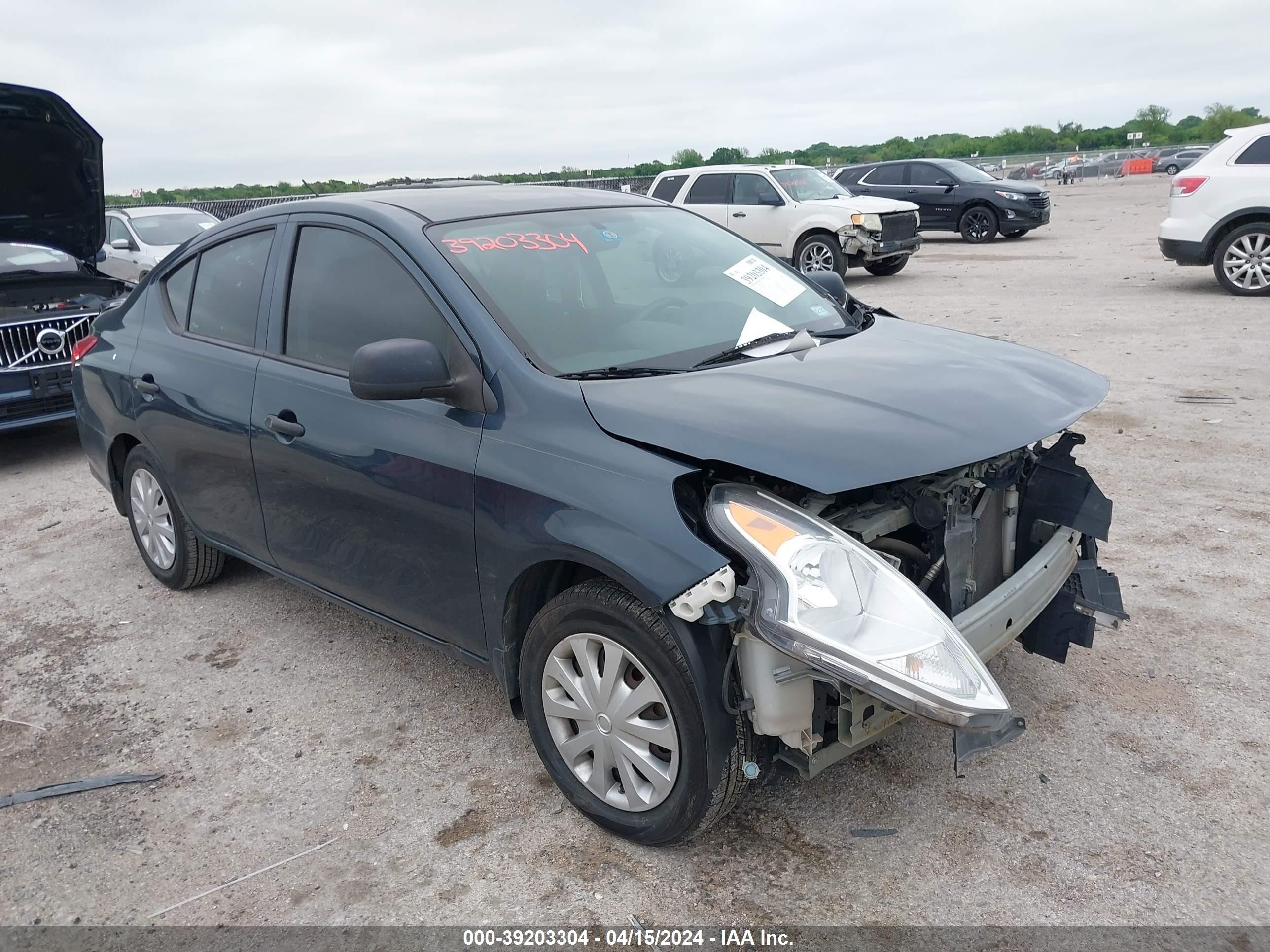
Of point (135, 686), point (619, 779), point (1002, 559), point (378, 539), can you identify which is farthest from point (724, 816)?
point (135, 686)

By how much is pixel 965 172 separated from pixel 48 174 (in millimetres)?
17255

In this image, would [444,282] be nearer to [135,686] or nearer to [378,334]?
[378,334]

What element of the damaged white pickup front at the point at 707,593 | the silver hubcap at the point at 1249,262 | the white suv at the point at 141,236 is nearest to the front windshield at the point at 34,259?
the white suv at the point at 141,236

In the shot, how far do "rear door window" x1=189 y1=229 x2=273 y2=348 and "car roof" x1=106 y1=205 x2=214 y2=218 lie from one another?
1164cm

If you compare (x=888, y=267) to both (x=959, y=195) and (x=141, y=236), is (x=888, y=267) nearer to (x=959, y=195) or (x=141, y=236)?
(x=959, y=195)

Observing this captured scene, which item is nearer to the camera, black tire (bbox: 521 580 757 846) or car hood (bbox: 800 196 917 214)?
black tire (bbox: 521 580 757 846)

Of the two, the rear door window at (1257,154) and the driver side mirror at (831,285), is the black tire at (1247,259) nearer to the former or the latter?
the rear door window at (1257,154)

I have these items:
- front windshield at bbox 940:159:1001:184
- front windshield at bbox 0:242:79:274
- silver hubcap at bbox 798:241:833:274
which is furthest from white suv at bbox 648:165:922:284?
front windshield at bbox 0:242:79:274

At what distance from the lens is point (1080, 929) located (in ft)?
7.96

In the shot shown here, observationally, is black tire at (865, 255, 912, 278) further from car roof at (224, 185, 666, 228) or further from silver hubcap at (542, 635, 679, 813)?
silver hubcap at (542, 635, 679, 813)

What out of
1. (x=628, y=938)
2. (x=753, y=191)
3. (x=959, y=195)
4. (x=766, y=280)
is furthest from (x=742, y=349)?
(x=959, y=195)

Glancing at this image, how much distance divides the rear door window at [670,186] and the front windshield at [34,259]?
9.78 m

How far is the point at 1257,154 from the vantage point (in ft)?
35.2

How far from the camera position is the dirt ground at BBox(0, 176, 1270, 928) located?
2.63 m
